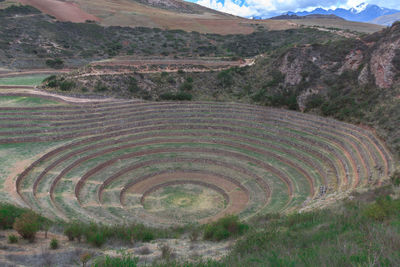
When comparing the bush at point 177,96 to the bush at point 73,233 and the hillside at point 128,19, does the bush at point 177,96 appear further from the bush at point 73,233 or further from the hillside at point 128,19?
the hillside at point 128,19

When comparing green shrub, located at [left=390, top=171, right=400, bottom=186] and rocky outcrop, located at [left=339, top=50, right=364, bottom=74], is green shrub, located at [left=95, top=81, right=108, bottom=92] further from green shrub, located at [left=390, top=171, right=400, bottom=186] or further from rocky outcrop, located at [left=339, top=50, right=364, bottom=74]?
green shrub, located at [left=390, top=171, right=400, bottom=186]

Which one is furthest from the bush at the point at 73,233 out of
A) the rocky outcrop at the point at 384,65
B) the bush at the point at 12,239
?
the rocky outcrop at the point at 384,65

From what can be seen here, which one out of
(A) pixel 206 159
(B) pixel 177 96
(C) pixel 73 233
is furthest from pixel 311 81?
(C) pixel 73 233

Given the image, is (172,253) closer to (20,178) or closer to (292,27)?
(20,178)

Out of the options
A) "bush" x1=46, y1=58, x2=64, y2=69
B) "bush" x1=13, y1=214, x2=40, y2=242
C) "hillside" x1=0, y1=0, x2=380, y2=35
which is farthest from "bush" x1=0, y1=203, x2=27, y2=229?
"hillside" x1=0, y1=0, x2=380, y2=35

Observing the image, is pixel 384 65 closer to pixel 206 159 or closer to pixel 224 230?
pixel 206 159

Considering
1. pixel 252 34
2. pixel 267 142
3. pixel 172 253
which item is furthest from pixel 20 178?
pixel 252 34
